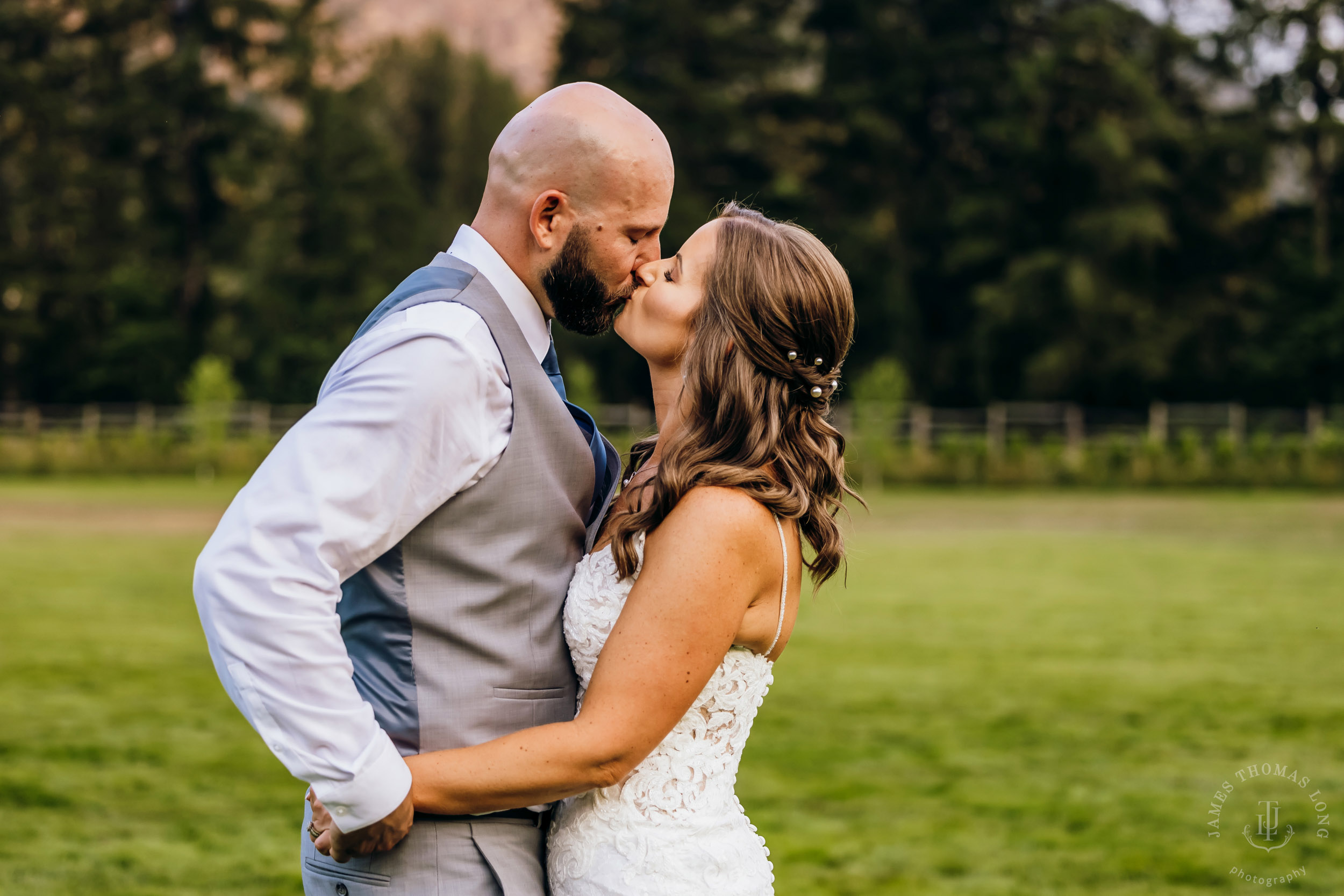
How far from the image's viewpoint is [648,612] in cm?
196

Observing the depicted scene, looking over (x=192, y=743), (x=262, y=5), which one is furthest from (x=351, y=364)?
(x=262, y=5)

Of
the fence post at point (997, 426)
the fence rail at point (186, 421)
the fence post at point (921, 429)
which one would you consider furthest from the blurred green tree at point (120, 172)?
the fence post at point (997, 426)

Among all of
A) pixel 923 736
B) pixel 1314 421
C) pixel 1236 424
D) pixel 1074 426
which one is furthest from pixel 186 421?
pixel 923 736

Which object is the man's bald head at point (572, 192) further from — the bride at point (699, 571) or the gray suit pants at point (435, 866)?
the gray suit pants at point (435, 866)

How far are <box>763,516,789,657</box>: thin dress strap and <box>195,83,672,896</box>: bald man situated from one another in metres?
0.31

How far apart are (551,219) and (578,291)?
0.39 feet

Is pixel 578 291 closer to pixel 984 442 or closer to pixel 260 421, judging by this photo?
pixel 984 442

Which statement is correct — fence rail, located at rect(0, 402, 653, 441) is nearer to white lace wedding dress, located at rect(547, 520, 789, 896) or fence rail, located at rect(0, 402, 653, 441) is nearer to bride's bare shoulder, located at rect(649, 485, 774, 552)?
white lace wedding dress, located at rect(547, 520, 789, 896)

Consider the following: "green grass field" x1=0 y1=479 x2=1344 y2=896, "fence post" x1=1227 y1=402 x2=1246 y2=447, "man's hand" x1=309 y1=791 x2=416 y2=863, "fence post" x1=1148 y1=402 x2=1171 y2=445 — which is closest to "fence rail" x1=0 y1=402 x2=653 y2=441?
"fence post" x1=1148 y1=402 x2=1171 y2=445

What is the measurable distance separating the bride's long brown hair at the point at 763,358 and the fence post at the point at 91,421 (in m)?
36.7

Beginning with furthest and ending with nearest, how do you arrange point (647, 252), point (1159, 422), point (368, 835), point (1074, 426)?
point (1074, 426) → point (1159, 422) → point (647, 252) → point (368, 835)

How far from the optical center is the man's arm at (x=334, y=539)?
163cm

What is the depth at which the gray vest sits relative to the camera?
71.6 inches

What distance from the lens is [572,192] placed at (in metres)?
1.98
